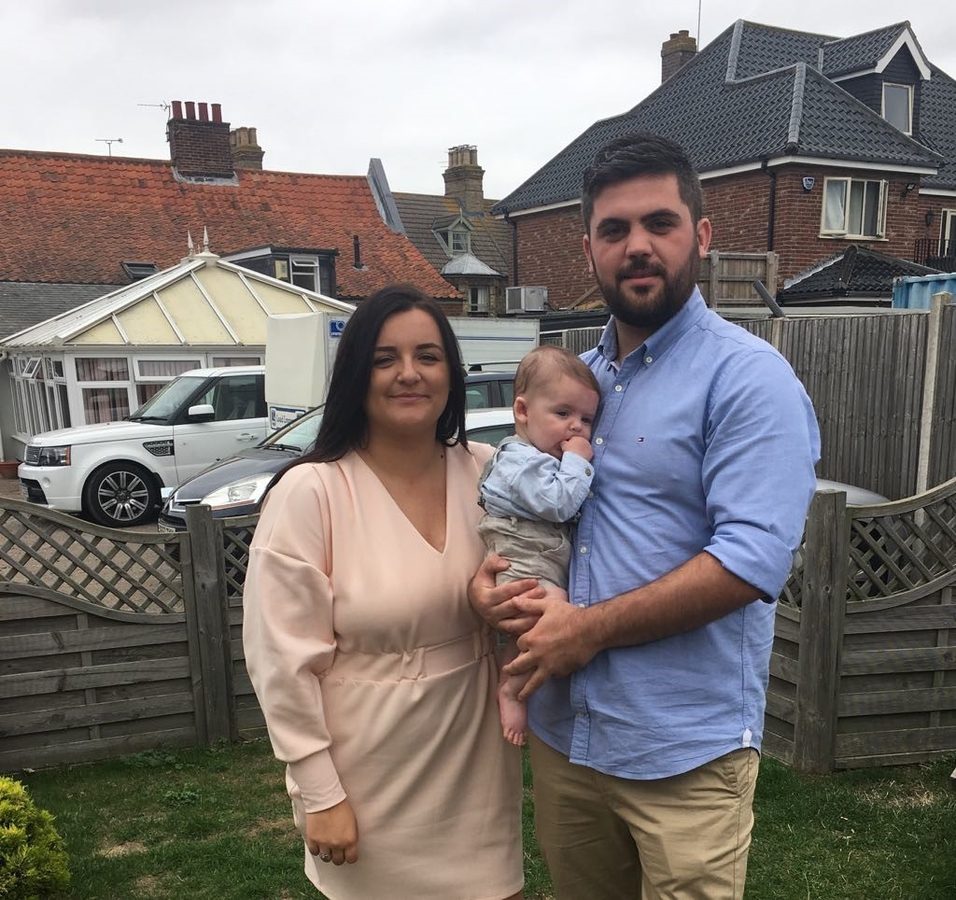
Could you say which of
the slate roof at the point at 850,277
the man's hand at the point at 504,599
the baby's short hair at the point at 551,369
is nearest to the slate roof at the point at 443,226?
the slate roof at the point at 850,277

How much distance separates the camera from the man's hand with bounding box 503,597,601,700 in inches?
69.8

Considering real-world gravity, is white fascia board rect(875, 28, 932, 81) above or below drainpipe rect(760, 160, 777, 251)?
above

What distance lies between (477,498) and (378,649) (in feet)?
1.54

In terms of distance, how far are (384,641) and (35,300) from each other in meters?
19.2

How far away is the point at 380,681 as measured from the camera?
197cm

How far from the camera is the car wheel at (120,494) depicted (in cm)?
1091

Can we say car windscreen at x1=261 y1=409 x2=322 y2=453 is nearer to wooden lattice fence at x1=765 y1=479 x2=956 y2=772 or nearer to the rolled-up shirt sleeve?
wooden lattice fence at x1=765 y1=479 x2=956 y2=772

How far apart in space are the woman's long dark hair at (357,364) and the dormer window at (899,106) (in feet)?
70.4

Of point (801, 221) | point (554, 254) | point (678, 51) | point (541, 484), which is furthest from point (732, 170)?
point (541, 484)

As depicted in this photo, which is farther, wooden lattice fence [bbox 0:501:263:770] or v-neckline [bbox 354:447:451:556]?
wooden lattice fence [bbox 0:501:263:770]

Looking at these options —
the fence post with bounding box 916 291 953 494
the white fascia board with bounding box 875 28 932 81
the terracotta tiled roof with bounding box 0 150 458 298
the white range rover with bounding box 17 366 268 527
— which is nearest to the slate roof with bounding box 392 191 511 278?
the terracotta tiled roof with bounding box 0 150 458 298

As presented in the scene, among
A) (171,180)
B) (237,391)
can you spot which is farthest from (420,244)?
(237,391)

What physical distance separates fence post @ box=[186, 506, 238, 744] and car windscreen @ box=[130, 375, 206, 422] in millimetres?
7817

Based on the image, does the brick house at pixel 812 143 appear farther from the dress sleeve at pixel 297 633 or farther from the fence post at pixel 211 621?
the dress sleeve at pixel 297 633
